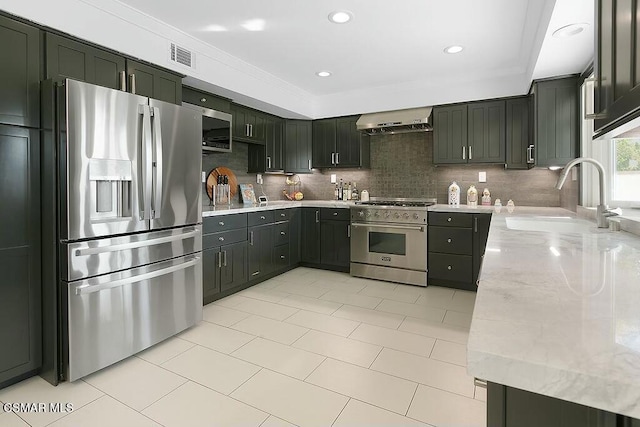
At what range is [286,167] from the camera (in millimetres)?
5023

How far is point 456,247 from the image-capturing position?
3.89 m

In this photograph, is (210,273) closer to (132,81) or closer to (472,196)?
(132,81)

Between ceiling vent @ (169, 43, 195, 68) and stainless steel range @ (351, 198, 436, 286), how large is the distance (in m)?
2.46

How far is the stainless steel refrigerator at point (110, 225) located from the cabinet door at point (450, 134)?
2.98 m

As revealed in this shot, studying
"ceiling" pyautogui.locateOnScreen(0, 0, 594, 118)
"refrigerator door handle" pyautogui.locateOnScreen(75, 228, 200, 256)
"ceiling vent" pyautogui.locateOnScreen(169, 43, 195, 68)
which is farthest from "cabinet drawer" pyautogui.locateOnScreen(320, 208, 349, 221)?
"ceiling vent" pyautogui.locateOnScreen(169, 43, 195, 68)

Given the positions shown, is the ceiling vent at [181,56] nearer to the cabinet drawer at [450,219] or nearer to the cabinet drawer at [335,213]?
the cabinet drawer at [335,213]

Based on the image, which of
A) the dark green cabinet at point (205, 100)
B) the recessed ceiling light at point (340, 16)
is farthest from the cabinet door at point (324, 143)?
the recessed ceiling light at point (340, 16)

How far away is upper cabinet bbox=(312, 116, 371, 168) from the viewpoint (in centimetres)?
489

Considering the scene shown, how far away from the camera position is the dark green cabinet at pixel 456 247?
3773 millimetres

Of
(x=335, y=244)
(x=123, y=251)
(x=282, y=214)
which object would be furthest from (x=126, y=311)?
(x=335, y=244)

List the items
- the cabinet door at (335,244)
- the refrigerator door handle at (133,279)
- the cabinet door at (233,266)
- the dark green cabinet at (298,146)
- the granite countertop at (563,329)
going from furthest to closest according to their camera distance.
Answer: the dark green cabinet at (298,146), the cabinet door at (335,244), the cabinet door at (233,266), the refrigerator door handle at (133,279), the granite countertop at (563,329)

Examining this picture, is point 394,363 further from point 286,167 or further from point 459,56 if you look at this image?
point 286,167

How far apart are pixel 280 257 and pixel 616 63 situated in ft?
12.7

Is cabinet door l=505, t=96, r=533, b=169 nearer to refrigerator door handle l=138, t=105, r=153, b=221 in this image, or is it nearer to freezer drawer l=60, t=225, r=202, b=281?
freezer drawer l=60, t=225, r=202, b=281
